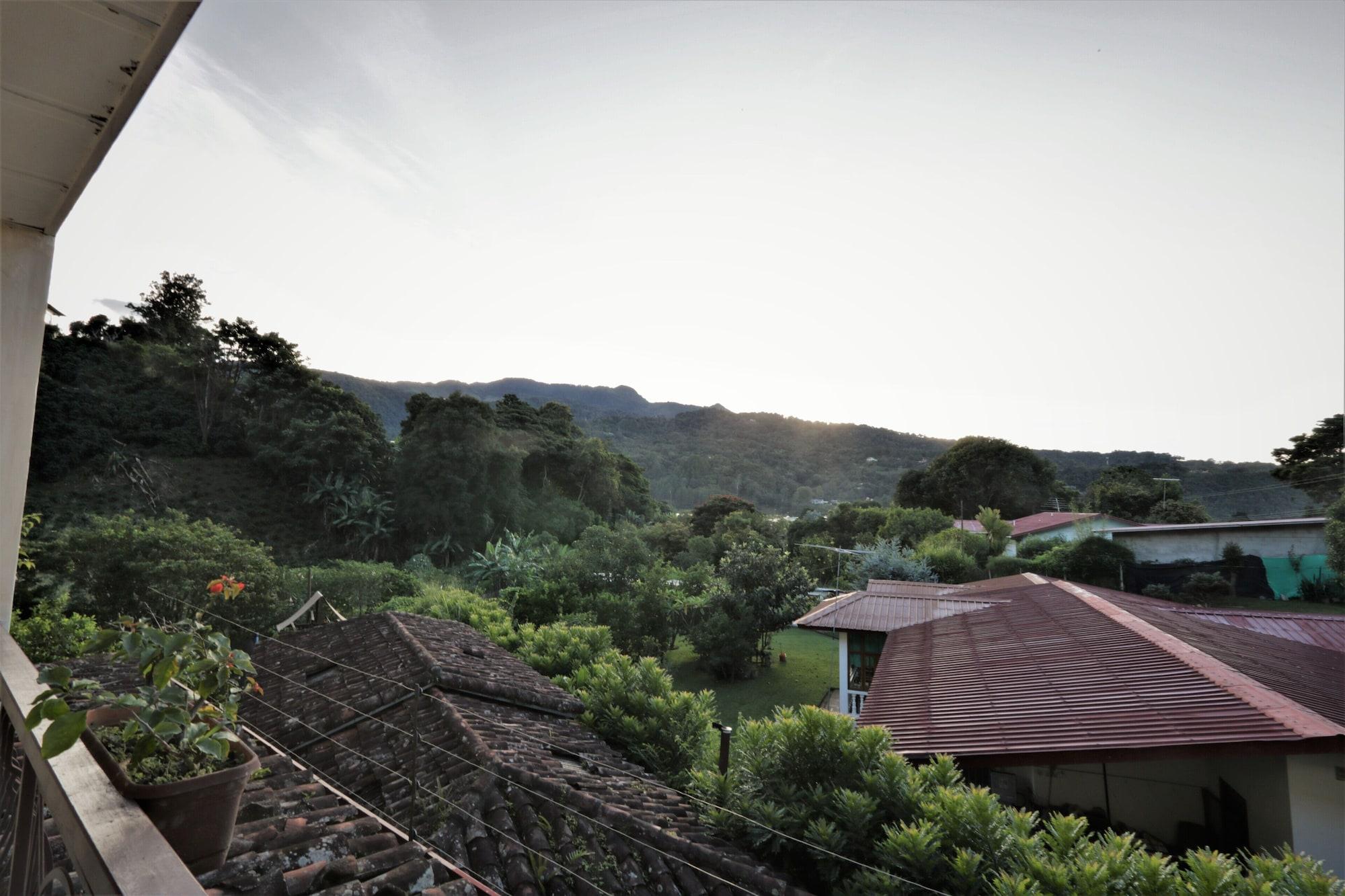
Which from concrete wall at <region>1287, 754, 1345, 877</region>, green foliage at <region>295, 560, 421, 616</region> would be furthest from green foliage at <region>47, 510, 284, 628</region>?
concrete wall at <region>1287, 754, 1345, 877</region>

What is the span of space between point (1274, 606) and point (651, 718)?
24775 millimetres

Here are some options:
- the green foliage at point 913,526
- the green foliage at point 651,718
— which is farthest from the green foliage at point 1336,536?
the green foliage at point 651,718

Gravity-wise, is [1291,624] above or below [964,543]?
below

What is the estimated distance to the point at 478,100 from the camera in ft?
20.6

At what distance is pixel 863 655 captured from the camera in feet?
40.8

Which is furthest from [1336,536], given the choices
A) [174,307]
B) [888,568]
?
[174,307]

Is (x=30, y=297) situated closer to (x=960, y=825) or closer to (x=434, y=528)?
(x=960, y=825)

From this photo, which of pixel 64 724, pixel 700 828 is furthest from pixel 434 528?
pixel 64 724

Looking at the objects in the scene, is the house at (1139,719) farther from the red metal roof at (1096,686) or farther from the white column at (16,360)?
the white column at (16,360)

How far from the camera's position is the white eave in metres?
1.23

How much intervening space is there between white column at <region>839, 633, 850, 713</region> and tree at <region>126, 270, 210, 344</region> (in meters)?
30.1

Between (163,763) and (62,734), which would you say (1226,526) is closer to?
(163,763)

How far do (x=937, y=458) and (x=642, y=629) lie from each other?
107 feet

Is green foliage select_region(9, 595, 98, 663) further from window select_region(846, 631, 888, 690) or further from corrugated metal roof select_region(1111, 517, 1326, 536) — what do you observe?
corrugated metal roof select_region(1111, 517, 1326, 536)
